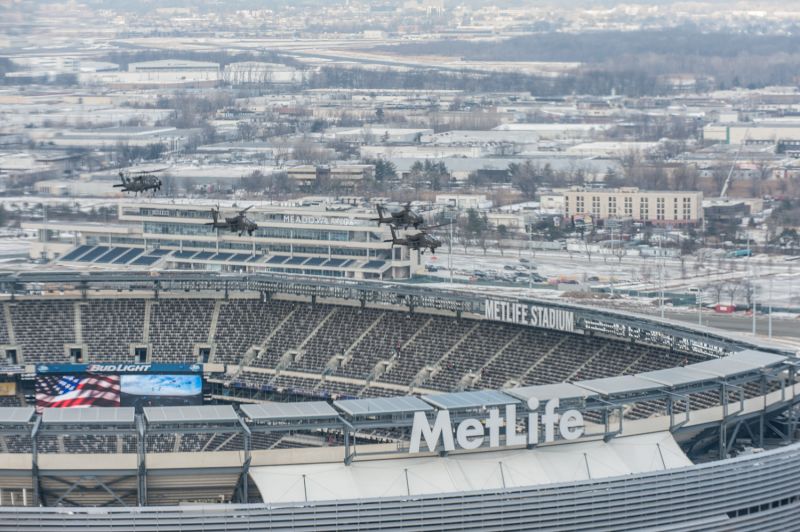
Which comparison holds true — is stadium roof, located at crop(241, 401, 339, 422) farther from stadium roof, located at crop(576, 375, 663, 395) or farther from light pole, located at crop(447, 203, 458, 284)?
light pole, located at crop(447, 203, 458, 284)

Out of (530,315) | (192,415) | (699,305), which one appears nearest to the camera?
(192,415)

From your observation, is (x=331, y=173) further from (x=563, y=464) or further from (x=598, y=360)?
(x=563, y=464)

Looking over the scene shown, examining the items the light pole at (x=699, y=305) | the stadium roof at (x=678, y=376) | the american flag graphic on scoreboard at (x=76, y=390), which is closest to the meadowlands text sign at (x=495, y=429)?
the stadium roof at (x=678, y=376)

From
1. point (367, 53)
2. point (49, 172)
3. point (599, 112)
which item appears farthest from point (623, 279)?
point (367, 53)

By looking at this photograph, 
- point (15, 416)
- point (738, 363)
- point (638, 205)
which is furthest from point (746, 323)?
point (15, 416)

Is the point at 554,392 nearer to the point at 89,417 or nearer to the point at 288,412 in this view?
the point at 288,412

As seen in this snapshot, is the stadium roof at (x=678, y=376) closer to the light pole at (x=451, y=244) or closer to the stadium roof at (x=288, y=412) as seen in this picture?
the stadium roof at (x=288, y=412)
